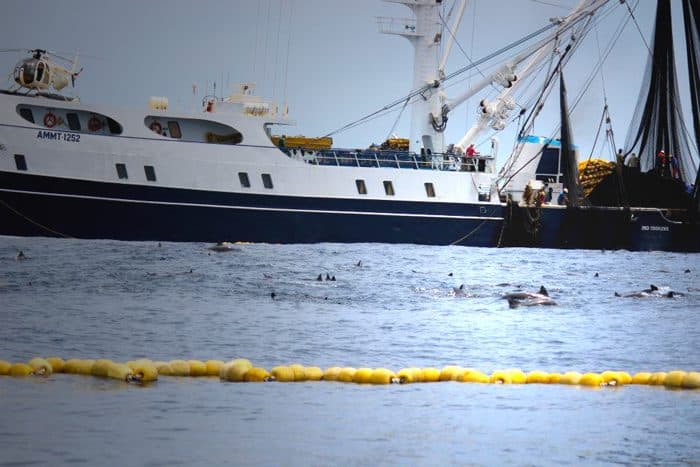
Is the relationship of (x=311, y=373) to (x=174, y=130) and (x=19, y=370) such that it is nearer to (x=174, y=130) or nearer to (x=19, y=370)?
(x=19, y=370)

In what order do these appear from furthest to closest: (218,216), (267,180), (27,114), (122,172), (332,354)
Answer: (267,180)
(218,216)
(122,172)
(27,114)
(332,354)

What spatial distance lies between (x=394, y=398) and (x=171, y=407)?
3.35 meters

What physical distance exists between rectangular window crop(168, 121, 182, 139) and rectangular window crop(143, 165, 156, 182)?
2.16 meters

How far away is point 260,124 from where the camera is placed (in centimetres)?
5291

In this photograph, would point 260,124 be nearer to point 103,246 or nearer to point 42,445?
point 103,246

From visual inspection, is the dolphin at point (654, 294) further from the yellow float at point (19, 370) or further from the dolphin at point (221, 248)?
the yellow float at point (19, 370)

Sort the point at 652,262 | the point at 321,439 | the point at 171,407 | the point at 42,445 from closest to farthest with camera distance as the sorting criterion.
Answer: the point at 42,445
the point at 321,439
the point at 171,407
the point at 652,262

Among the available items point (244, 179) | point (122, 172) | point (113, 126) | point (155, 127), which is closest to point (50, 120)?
point (113, 126)

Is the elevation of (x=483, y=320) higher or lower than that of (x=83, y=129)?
lower

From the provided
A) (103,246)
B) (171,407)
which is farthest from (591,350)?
(103,246)

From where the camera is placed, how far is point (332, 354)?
22.0 meters

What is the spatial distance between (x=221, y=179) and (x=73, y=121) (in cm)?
661

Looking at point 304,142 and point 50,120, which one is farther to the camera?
point 304,142

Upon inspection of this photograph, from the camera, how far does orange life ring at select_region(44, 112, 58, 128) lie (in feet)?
166
